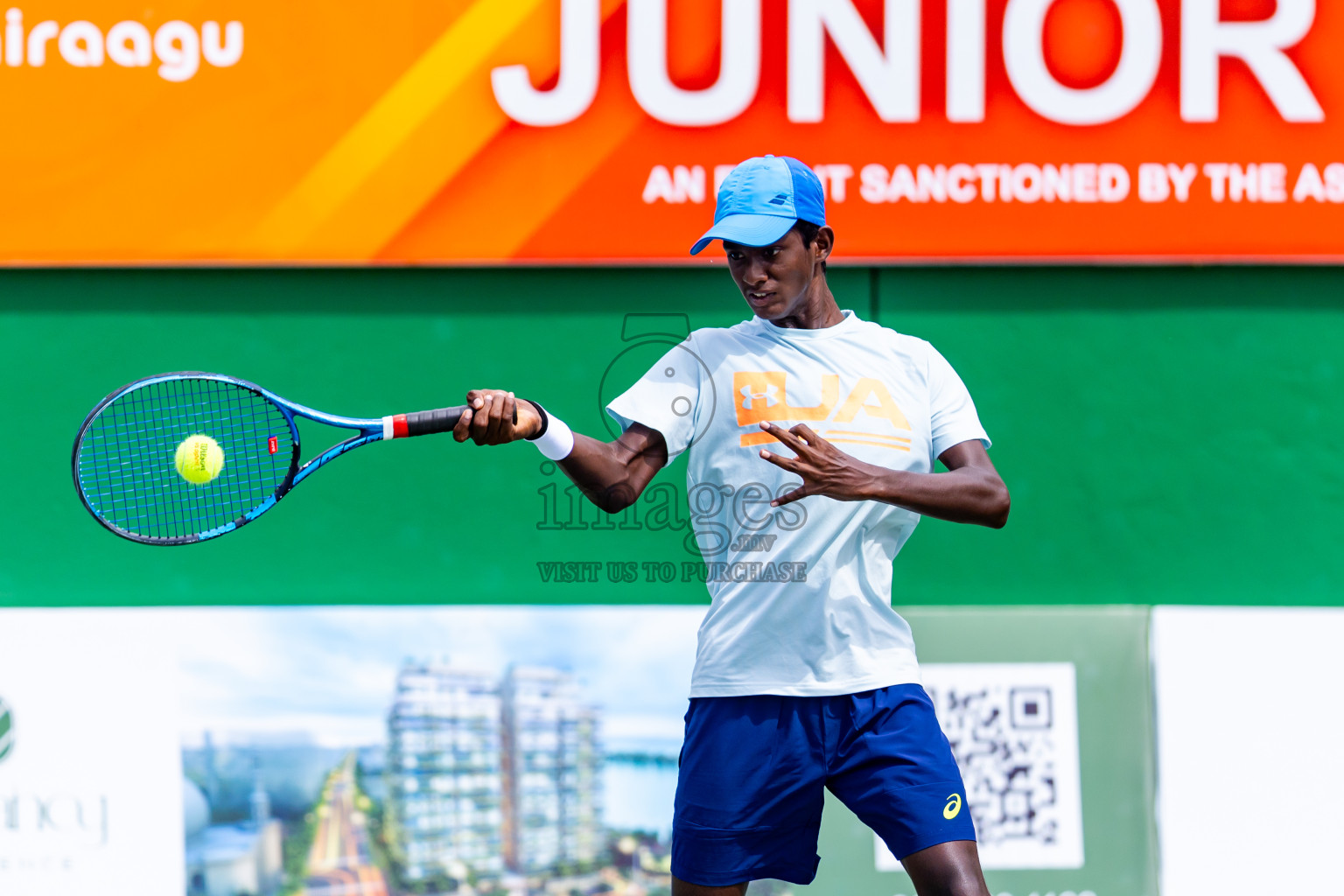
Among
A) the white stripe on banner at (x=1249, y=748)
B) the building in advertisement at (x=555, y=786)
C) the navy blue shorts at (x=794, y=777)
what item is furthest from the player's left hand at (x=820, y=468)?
the white stripe on banner at (x=1249, y=748)

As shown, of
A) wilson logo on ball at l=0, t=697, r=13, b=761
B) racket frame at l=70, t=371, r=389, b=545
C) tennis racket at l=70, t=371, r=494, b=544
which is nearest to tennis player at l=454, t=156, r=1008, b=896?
racket frame at l=70, t=371, r=389, b=545

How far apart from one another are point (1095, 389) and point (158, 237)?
329cm

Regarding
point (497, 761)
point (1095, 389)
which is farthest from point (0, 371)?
point (1095, 389)

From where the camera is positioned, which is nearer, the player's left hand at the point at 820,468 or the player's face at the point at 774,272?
the player's left hand at the point at 820,468

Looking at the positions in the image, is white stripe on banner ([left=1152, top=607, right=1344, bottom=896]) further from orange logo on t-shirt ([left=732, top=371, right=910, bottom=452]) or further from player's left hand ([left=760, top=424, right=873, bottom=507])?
player's left hand ([left=760, top=424, right=873, bottom=507])

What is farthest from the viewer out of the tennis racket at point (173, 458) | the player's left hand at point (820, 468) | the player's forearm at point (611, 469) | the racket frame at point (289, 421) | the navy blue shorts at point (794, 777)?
the tennis racket at point (173, 458)

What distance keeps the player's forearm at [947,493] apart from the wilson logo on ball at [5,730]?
10.0 feet

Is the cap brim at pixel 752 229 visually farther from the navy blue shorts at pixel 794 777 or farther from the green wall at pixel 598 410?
Result: the green wall at pixel 598 410

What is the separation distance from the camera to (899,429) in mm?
2744

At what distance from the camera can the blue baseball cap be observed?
272 centimetres

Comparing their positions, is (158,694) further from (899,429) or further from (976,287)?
(976,287)

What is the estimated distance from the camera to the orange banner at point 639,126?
14.2 ft

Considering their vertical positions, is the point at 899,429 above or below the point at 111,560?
above

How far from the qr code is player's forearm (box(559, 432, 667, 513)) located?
5.85ft
